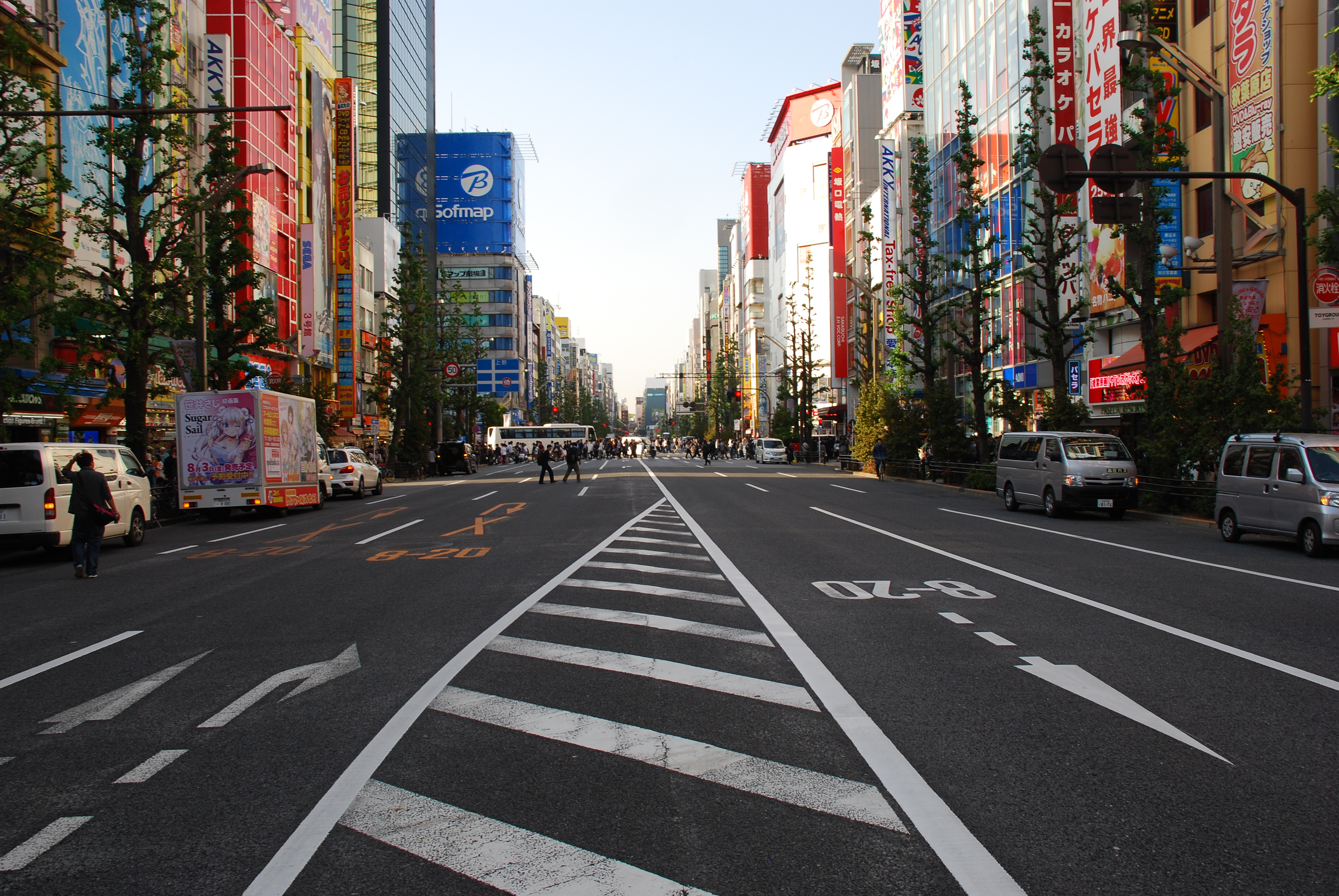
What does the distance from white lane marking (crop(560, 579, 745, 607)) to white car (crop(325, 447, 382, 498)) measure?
22.9 meters

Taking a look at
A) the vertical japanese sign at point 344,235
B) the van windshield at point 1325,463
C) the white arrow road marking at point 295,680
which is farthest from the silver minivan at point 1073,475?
the vertical japanese sign at point 344,235

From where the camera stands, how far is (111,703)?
640 centimetres

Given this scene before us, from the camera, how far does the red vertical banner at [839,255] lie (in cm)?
8169

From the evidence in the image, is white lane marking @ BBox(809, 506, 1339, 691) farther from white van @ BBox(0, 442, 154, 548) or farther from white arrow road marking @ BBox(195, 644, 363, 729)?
white van @ BBox(0, 442, 154, 548)

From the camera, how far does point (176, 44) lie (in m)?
38.1

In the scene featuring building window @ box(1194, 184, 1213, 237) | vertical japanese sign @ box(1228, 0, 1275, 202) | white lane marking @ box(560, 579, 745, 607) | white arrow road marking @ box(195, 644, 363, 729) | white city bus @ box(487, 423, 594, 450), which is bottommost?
white lane marking @ box(560, 579, 745, 607)

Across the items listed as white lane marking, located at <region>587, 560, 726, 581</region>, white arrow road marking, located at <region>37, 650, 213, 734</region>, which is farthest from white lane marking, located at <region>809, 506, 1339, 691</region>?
white arrow road marking, located at <region>37, 650, 213, 734</region>

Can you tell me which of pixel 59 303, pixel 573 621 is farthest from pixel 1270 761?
pixel 59 303

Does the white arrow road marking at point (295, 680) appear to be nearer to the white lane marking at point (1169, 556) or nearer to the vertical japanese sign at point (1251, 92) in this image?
the white lane marking at point (1169, 556)

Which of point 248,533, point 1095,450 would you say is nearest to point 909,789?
point 248,533

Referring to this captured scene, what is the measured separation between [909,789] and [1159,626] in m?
5.10

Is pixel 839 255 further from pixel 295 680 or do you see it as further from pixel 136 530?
pixel 295 680

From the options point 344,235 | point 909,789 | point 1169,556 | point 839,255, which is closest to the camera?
point 909,789

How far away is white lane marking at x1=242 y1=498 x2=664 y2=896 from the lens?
3713 mm
